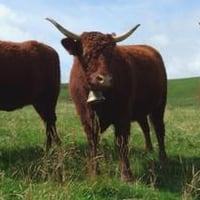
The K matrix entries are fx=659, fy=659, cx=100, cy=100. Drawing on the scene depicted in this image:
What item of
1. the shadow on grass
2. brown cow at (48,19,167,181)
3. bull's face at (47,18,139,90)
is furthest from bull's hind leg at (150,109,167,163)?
bull's face at (47,18,139,90)

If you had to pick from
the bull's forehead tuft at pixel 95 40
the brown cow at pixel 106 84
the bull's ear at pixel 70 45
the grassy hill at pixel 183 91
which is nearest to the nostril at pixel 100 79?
the brown cow at pixel 106 84

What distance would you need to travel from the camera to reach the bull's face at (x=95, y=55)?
10453mm

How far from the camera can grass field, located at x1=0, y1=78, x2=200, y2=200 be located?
9048 mm

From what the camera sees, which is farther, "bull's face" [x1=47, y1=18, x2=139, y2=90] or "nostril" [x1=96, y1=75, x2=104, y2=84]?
"bull's face" [x1=47, y1=18, x2=139, y2=90]

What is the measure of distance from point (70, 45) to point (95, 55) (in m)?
0.64

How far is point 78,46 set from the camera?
1116 cm

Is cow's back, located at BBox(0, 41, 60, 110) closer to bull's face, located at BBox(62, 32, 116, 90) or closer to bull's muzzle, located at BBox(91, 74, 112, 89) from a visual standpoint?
bull's face, located at BBox(62, 32, 116, 90)

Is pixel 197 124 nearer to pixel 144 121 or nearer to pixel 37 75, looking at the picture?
pixel 144 121

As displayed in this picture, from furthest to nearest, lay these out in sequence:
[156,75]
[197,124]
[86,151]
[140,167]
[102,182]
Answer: [197,124] < [156,75] < [86,151] < [140,167] < [102,182]

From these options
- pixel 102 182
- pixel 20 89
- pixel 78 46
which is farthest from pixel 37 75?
pixel 102 182

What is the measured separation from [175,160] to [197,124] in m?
5.57

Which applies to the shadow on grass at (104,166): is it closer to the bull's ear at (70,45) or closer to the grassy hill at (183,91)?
the bull's ear at (70,45)

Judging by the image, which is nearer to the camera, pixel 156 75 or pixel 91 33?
pixel 91 33

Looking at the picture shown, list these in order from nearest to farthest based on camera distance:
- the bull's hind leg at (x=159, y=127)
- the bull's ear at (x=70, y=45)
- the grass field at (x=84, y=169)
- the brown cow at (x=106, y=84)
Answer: the grass field at (x=84, y=169), the brown cow at (x=106, y=84), the bull's ear at (x=70, y=45), the bull's hind leg at (x=159, y=127)
